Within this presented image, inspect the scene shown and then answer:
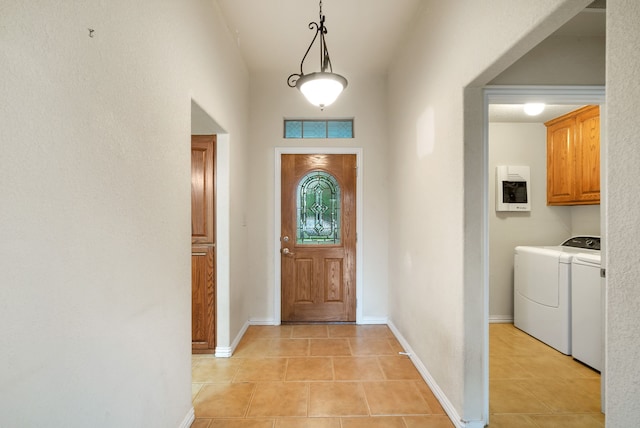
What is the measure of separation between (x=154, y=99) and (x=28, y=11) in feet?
2.27

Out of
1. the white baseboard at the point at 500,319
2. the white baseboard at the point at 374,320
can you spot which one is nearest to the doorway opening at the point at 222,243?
the white baseboard at the point at 374,320

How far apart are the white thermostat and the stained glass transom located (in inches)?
82.3

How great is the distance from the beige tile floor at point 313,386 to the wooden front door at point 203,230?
453mm

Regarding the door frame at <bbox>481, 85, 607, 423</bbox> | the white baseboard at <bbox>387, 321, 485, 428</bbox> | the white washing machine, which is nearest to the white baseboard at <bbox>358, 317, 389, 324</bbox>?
the white baseboard at <bbox>387, 321, 485, 428</bbox>

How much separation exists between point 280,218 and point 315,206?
1.52ft

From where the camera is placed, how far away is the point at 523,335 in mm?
3596

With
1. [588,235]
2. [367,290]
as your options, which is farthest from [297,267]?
[588,235]

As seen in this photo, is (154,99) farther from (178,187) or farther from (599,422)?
(599,422)

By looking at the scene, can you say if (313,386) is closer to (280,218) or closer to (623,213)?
(280,218)

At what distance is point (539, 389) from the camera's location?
246 centimetres

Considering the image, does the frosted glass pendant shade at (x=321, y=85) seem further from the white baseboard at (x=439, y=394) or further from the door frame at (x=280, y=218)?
the white baseboard at (x=439, y=394)

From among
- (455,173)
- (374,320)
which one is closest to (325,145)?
(455,173)

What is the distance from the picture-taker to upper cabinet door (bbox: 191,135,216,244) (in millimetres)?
3014

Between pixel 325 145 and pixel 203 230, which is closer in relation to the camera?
pixel 203 230
